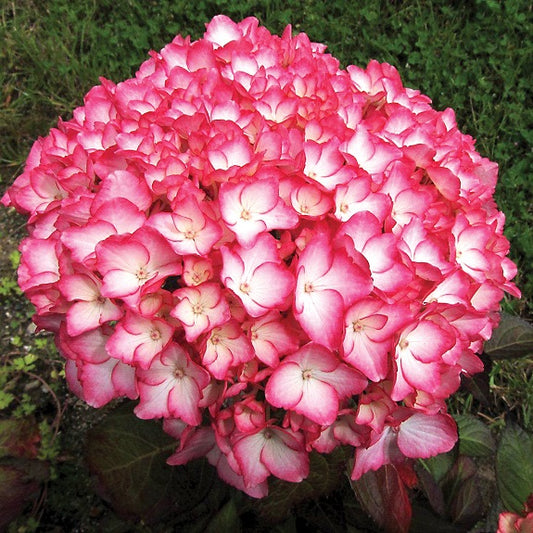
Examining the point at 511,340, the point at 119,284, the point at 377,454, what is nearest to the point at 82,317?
the point at 119,284

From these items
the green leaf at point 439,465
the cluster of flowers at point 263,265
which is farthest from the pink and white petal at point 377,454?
the green leaf at point 439,465

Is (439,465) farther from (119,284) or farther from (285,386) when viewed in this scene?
(119,284)

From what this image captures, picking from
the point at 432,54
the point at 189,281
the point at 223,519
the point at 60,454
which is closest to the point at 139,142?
the point at 189,281

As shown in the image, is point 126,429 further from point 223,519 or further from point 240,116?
point 240,116

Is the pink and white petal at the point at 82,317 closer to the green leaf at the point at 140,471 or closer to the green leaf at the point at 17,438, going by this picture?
the green leaf at the point at 140,471

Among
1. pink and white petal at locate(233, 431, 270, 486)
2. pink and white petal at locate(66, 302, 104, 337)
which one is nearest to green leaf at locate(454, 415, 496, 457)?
pink and white petal at locate(233, 431, 270, 486)
